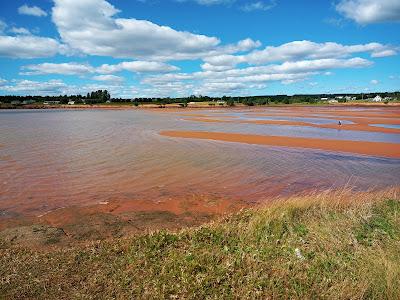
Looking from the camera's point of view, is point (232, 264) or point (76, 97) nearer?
point (232, 264)

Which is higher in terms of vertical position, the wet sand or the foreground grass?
the foreground grass

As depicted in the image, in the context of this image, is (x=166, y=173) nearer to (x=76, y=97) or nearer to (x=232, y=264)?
(x=232, y=264)

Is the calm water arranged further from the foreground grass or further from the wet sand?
the foreground grass

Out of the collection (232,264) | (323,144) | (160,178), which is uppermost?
(232,264)

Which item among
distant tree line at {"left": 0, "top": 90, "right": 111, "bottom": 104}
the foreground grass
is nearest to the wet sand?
the foreground grass

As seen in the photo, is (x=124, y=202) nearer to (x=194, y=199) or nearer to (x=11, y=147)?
(x=194, y=199)

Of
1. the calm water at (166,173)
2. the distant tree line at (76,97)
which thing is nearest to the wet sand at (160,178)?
the calm water at (166,173)

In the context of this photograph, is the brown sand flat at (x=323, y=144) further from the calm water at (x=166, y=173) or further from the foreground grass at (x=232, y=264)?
the foreground grass at (x=232, y=264)

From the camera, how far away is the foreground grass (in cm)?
548

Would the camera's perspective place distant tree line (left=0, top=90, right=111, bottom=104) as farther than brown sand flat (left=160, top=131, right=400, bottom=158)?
Yes

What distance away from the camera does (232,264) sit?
611 centimetres

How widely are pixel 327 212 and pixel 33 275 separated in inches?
249

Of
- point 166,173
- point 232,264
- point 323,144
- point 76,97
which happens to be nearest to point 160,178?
point 166,173

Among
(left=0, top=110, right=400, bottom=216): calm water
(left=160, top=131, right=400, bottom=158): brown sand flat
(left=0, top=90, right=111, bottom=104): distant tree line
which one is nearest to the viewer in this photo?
(left=0, top=110, right=400, bottom=216): calm water
